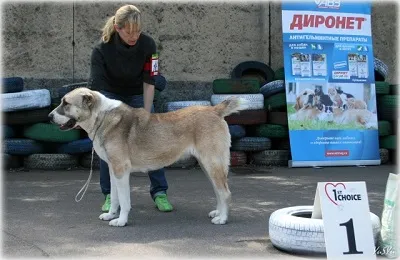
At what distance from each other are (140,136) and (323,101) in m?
5.03

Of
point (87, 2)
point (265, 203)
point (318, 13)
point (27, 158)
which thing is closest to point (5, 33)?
point (87, 2)

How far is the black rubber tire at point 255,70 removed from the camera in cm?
1177

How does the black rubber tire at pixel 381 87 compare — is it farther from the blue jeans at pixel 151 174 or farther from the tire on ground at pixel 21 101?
the tire on ground at pixel 21 101

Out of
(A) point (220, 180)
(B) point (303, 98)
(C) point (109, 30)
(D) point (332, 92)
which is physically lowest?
(A) point (220, 180)

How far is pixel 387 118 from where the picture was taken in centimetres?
1095

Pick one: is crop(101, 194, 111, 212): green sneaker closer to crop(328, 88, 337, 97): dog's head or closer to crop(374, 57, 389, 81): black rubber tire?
crop(328, 88, 337, 97): dog's head

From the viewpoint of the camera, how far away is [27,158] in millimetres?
9984

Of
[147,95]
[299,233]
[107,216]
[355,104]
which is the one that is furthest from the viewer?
[355,104]

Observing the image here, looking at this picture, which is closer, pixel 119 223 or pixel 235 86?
pixel 119 223

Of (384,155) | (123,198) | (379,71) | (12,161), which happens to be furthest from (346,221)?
(379,71)

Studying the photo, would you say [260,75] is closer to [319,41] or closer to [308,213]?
[319,41]

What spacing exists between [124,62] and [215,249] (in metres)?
2.40

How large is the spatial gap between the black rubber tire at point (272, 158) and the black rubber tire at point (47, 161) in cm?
327

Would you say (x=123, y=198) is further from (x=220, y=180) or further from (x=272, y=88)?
(x=272, y=88)
